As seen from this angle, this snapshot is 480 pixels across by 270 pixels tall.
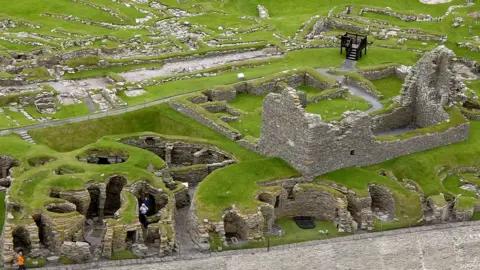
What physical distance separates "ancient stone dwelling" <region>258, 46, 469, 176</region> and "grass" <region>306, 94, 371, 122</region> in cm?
436

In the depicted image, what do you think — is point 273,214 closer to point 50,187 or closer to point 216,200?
point 216,200

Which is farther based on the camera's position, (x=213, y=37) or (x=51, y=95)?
(x=213, y=37)

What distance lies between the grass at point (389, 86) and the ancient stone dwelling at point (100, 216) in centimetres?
2469

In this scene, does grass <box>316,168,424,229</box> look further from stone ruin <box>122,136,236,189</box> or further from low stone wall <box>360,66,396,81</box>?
low stone wall <box>360,66,396,81</box>

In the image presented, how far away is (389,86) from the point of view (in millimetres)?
85062

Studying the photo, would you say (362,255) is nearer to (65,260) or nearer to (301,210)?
(301,210)

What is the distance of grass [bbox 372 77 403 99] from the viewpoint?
271 ft

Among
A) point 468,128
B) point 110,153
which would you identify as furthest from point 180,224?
point 468,128

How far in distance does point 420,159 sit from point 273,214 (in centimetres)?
1582

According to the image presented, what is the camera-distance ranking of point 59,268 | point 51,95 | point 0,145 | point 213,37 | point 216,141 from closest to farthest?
point 59,268, point 0,145, point 216,141, point 51,95, point 213,37

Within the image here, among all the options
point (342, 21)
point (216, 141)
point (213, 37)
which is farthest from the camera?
point (342, 21)

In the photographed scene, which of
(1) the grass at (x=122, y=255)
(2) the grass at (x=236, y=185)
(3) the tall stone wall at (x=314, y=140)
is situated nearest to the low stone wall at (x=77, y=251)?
(1) the grass at (x=122, y=255)

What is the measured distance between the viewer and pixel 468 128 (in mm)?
69938

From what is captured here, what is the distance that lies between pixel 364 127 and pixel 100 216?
21.8 metres
